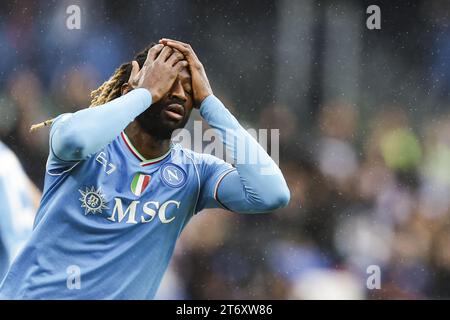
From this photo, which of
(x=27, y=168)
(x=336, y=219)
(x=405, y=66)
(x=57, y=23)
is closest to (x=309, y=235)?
(x=336, y=219)

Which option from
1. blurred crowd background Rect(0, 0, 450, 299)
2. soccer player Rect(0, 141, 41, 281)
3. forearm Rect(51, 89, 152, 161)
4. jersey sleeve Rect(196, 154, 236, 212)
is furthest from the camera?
blurred crowd background Rect(0, 0, 450, 299)

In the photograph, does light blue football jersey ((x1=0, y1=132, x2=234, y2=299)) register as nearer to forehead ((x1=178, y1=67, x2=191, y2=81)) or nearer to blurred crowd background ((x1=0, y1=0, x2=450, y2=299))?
forehead ((x1=178, y1=67, x2=191, y2=81))

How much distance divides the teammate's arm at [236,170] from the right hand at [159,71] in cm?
4

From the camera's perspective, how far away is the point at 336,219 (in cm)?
615

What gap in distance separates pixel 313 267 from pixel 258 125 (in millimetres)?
1238

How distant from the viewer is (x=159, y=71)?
3.28 m

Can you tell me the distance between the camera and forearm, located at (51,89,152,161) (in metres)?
2.99

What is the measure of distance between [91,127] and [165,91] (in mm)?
399

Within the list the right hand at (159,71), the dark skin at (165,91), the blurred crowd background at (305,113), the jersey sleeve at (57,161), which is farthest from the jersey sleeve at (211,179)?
the blurred crowd background at (305,113)

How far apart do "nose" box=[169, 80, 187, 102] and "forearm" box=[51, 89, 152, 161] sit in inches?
7.0


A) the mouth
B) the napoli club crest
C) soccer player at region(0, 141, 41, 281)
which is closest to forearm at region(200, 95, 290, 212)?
the mouth

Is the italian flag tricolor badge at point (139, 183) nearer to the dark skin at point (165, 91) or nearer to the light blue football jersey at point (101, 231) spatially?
the light blue football jersey at point (101, 231)

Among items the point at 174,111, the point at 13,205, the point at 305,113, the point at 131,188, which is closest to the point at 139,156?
the point at 131,188

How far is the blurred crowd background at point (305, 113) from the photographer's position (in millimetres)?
5992
